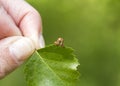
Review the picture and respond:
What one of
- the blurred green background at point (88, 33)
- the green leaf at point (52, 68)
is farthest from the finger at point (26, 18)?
the blurred green background at point (88, 33)

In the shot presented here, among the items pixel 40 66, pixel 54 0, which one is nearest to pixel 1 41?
pixel 40 66

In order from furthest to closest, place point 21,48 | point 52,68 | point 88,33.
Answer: point 88,33
point 21,48
point 52,68

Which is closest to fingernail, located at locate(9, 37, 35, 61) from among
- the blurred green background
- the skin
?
the skin

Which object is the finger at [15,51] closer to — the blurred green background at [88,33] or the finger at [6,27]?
the finger at [6,27]

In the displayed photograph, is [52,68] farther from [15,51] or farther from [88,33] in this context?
[88,33]

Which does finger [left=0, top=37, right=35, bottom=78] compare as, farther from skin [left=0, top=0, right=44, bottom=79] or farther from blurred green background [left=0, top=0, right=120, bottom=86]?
blurred green background [left=0, top=0, right=120, bottom=86]

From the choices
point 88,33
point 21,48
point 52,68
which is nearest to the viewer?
point 52,68

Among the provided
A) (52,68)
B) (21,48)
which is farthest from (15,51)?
(52,68)

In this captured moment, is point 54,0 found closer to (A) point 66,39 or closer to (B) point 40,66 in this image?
(A) point 66,39
